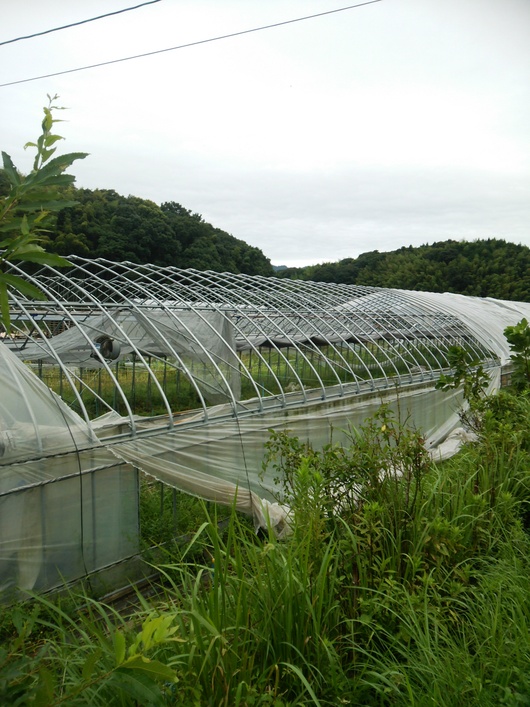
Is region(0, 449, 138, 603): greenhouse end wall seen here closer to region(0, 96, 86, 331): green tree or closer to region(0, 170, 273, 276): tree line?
region(0, 96, 86, 331): green tree

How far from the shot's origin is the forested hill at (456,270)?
128ft

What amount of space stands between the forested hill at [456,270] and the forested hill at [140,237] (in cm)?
1058

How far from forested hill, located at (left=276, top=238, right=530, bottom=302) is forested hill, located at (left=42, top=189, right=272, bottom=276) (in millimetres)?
10585

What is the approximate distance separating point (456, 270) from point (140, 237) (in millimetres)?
22301

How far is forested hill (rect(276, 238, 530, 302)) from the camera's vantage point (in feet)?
128

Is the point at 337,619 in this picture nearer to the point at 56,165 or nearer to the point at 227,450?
the point at 56,165

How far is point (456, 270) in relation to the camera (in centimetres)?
4066

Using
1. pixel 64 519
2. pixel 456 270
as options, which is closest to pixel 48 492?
pixel 64 519

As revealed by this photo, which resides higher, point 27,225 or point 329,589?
point 27,225

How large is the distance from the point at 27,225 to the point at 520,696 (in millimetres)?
2769

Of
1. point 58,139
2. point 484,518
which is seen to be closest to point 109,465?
point 484,518

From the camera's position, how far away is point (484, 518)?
15.5 feet

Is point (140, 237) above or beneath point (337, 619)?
above

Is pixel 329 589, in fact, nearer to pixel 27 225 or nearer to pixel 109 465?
pixel 27 225
